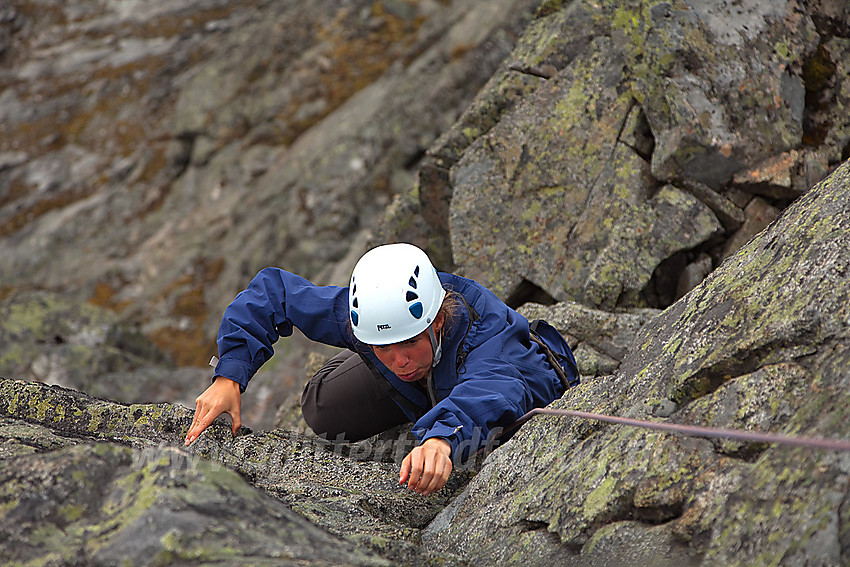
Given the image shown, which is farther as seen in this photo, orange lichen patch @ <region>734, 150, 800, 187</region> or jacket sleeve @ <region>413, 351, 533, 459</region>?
orange lichen patch @ <region>734, 150, 800, 187</region>

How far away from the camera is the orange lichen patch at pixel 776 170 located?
11.8 m

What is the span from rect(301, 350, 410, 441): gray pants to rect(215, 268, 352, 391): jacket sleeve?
72 centimetres

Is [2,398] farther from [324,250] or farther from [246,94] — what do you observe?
[246,94]

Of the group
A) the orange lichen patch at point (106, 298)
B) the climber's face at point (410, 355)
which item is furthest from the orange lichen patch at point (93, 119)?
the climber's face at point (410, 355)

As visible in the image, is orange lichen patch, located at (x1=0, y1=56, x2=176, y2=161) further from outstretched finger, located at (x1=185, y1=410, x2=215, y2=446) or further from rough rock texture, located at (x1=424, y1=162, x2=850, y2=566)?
rough rock texture, located at (x1=424, y1=162, x2=850, y2=566)

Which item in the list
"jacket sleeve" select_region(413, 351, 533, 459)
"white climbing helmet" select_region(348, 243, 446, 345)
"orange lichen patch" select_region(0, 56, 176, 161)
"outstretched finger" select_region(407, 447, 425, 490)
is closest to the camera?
"outstretched finger" select_region(407, 447, 425, 490)

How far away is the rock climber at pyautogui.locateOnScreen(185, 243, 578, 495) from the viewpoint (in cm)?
675

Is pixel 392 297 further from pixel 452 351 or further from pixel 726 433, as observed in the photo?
pixel 726 433

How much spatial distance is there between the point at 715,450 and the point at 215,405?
4.88m

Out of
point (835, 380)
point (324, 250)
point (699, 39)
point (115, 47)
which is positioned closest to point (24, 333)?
point (324, 250)

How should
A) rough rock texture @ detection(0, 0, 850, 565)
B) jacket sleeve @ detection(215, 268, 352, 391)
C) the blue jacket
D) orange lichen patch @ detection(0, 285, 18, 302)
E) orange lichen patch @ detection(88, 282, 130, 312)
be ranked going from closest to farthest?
rough rock texture @ detection(0, 0, 850, 565), the blue jacket, jacket sleeve @ detection(215, 268, 352, 391), orange lichen patch @ detection(88, 282, 130, 312), orange lichen patch @ detection(0, 285, 18, 302)

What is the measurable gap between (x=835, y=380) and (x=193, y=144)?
3600 cm

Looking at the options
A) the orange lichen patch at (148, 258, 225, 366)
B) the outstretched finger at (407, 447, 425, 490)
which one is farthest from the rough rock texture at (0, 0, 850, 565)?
the outstretched finger at (407, 447, 425, 490)

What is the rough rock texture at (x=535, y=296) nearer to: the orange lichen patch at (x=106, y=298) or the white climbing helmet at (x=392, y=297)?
the orange lichen patch at (x=106, y=298)
